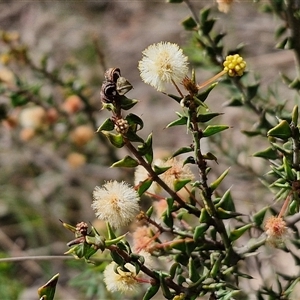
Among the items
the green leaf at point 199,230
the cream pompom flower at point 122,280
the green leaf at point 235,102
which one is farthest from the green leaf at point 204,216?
the green leaf at point 235,102

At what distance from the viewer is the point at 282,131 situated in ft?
2.39

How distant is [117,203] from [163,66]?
0.59ft

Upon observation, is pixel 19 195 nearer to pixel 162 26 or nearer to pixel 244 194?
pixel 244 194

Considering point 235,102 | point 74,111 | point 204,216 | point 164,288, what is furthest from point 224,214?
point 74,111

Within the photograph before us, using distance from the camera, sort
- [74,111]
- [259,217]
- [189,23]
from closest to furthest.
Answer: [259,217]
[189,23]
[74,111]

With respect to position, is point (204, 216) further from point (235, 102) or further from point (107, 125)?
point (235, 102)

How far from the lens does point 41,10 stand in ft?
10.6

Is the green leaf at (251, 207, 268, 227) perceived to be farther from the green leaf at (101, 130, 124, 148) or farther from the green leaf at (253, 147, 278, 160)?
the green leaf at (101, 130, 124, 148)

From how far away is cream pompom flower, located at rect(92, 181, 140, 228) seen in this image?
750 mm

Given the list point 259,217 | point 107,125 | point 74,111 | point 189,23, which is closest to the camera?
point 107,125

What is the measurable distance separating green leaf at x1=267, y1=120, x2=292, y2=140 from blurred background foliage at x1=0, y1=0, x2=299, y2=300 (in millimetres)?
367

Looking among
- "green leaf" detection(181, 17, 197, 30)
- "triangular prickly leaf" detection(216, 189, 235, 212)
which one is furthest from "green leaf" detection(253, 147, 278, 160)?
"green leaf" detection(181, 17, 197, 30)

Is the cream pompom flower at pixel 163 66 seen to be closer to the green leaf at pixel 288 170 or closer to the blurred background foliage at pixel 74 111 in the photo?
the green leaf at pixel 288 170

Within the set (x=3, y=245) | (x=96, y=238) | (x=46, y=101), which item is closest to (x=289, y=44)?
(x=96, y=238)
